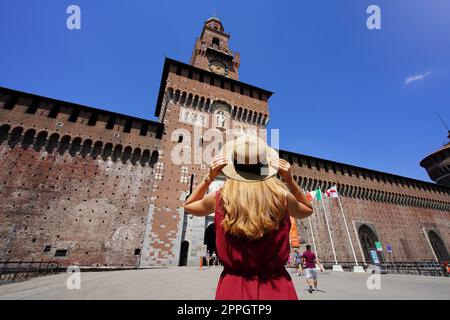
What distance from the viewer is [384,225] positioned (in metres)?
27.7

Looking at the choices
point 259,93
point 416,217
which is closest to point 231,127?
point 259,93

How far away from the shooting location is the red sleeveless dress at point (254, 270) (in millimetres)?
1605

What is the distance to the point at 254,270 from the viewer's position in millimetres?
1640

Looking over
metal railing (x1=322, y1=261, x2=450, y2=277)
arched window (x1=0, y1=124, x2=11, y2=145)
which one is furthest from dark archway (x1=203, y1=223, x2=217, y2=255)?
arched window (x1=0, y1=124, x2=11, y2=145)

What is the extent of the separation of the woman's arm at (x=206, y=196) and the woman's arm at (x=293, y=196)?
19.0 inches

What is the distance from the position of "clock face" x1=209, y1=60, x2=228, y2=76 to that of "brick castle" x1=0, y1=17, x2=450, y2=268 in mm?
1779

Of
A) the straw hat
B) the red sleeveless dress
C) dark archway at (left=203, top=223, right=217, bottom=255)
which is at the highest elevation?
dark archway at (left=203, top=223, right=217, bottom=255)

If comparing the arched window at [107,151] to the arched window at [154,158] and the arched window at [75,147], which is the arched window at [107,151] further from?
the arched window at [154,158]

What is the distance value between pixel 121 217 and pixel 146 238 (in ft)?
8.62

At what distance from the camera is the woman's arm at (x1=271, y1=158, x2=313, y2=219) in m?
1.85

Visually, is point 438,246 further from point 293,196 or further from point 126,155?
point 293,196

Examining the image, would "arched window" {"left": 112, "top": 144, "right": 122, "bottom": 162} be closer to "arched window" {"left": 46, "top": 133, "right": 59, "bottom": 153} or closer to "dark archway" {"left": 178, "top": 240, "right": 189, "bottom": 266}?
"arched window" {"left": 46, "top": 133, "right": 59, "bottom": 153}

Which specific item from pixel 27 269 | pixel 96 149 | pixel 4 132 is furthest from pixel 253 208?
pixel 4 132

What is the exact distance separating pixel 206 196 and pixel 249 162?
1.82 ft
